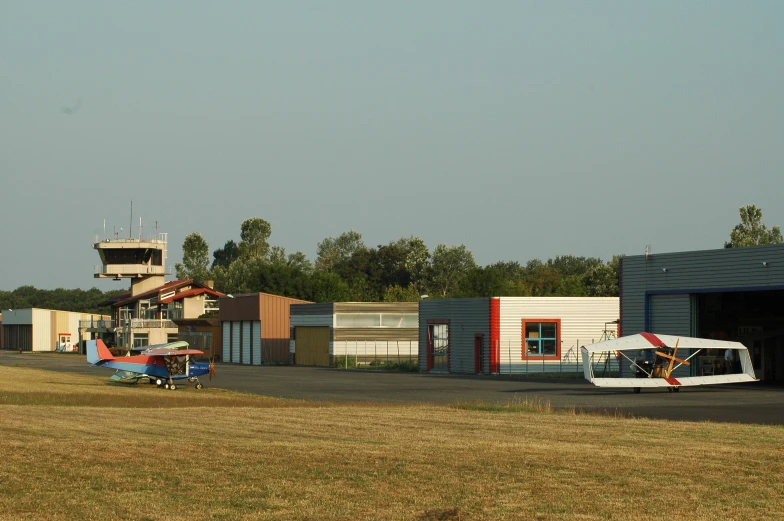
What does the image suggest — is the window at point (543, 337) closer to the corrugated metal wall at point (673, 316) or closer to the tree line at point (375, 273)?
the corrugated metal wall at point (673, 316)

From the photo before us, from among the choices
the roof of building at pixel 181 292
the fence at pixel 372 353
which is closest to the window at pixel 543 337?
the fence at pixel 372 353

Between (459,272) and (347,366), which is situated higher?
(459,272)

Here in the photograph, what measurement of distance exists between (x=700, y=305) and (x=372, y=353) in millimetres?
28409

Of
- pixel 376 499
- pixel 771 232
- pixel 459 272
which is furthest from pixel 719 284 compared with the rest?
pixel 459 272

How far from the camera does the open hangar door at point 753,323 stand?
43375 mm

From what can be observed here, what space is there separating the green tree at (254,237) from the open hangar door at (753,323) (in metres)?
113

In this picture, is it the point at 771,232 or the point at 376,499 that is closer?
the point at 376,499

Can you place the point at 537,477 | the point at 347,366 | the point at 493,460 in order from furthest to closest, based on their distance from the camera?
1. the point at 347,366
2. the point at 493,460
3. the point at 537,477

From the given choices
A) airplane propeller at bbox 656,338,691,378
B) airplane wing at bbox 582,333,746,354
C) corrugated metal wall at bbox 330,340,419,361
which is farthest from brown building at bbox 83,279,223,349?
airplane wing at bbox 582,333,746,354

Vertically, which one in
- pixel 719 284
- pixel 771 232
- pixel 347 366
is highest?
pixel 771 232

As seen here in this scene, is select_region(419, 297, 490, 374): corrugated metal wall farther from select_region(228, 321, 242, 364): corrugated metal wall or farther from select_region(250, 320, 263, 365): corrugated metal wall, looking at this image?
select_region(228, 321, 242, 364): corrugated metal wall

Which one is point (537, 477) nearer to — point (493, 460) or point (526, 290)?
point (493, 460)

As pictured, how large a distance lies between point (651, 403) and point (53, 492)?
20202mm

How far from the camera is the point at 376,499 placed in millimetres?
12086
